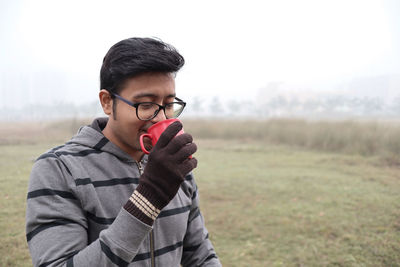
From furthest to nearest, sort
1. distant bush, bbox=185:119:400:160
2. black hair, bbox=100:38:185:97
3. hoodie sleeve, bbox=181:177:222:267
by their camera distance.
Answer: distant bush, bbox=185:119:400:160
hoodie sleeve, bbox=181:177:222:267
black hair, bbox=100:38:185:97

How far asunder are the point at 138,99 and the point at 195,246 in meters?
0.86

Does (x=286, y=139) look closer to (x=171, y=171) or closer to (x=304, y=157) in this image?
(x=304, y=157)

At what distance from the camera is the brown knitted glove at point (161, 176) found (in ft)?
3.35

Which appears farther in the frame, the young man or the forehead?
the forehead

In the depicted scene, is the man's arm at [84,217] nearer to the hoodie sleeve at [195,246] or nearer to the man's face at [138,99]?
the man's face at [138,99]

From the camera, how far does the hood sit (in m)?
1.37

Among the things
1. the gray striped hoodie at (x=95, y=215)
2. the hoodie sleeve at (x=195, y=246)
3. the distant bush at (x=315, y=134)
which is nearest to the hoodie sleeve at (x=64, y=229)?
the gray striped hoodie at (x=95, y=215)

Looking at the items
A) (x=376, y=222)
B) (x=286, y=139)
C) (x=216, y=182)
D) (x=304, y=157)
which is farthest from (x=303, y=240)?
(x=286, y=139)

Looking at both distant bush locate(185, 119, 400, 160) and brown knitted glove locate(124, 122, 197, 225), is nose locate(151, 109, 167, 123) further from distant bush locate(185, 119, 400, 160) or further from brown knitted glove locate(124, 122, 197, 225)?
distant bush locate(185, 119, 400, 160)

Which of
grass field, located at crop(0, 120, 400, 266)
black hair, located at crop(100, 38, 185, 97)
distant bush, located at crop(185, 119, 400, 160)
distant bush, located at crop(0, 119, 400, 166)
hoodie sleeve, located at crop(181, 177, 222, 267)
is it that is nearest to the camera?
black hair, located at crop(100, 38, 185, 97)

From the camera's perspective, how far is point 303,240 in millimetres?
3736

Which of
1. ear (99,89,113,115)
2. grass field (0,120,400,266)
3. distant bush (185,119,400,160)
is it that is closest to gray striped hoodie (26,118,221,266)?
ear (99,89,113,115)

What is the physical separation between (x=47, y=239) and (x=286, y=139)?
1300cm

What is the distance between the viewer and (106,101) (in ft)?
4.64
